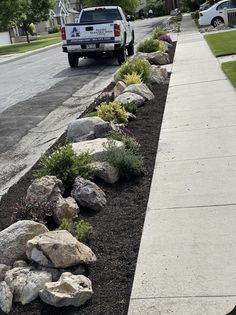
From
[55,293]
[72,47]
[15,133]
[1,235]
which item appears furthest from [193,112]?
[72,47]

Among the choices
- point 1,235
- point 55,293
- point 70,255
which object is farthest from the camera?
point 1,235

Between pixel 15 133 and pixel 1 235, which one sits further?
pixel 15 133

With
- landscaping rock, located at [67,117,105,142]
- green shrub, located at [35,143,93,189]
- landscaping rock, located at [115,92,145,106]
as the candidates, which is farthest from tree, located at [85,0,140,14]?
green shrub, located at [35,143,93,189]

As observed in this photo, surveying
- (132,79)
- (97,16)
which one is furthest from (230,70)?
(97,16)

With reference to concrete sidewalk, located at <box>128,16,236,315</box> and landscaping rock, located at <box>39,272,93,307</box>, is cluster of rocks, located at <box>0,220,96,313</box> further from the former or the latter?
concrete sidewalk, located at <box>128,16,236,315</box>

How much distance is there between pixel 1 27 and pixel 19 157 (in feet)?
119

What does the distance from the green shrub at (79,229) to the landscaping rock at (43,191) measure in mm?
495

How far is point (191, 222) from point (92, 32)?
47.7 feet

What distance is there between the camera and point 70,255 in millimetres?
3941

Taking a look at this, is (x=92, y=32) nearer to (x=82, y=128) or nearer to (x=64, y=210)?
(x=82, y=128)

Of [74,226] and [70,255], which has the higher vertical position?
[70,255]

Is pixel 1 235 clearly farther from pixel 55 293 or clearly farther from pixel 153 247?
pixel 153 247

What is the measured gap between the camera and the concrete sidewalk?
360 cm

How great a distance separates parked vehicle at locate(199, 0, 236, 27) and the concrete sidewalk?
25.1 metres
